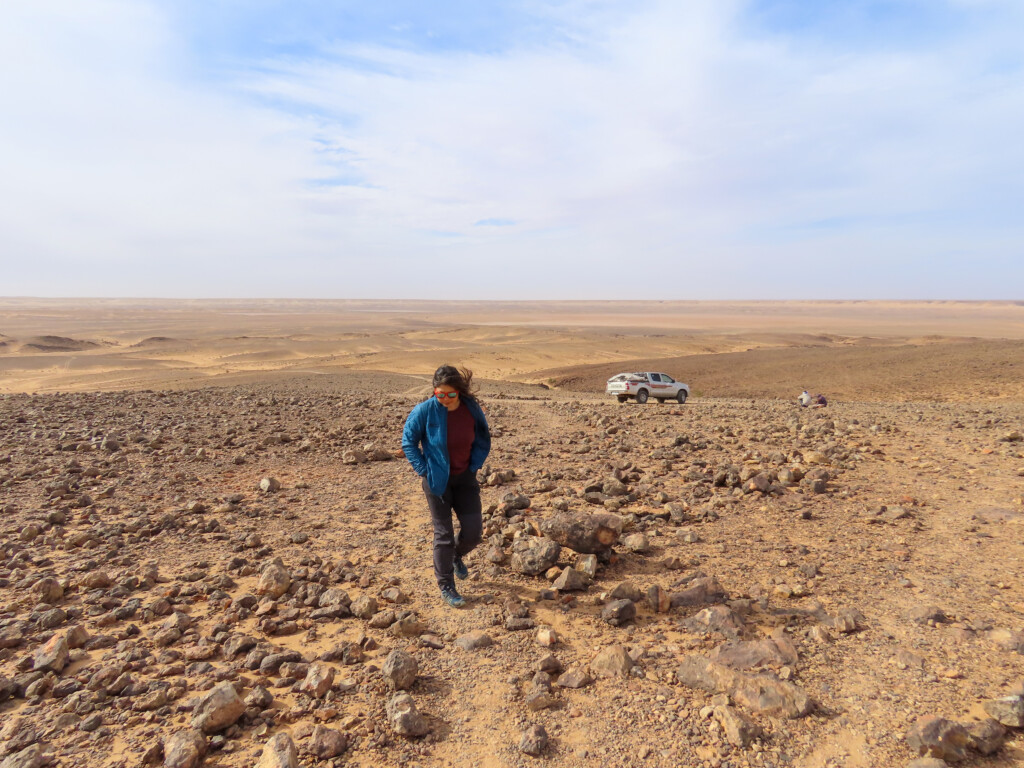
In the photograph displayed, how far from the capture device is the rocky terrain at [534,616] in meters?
3.15

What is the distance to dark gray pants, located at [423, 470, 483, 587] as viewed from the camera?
4.79 m

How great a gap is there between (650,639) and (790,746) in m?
1.22

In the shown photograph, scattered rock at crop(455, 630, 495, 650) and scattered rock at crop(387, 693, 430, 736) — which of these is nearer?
scattered rock at crop(387, 693, 430, 736)

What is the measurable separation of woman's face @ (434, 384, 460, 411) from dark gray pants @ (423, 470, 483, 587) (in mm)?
622

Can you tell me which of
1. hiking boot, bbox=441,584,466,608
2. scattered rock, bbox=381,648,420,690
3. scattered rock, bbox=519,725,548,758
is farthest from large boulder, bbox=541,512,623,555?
scattered rock, bbox=519,725,548,758

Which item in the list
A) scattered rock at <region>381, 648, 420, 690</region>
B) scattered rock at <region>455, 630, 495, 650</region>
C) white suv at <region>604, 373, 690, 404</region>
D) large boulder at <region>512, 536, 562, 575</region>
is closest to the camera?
scattered rock at <region>381, 648, 420, 690</region>

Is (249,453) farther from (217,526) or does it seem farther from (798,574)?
(798,574)

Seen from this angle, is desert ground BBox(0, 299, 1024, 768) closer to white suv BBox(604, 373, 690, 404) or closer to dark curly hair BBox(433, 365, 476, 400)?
dark curly hair BBox(433, 365, 476, 400)

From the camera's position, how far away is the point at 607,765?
9.78 ft

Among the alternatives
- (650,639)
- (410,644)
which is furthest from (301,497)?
(650,639)

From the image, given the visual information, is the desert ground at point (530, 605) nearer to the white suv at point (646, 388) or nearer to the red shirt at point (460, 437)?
the red shirt at point (460, 437)

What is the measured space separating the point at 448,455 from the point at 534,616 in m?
1.47

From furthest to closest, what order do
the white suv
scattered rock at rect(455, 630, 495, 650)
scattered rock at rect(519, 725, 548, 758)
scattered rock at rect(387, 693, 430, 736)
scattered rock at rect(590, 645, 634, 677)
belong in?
the white suv → scattered rock at rect(455, 630, 495, 650) → scattered rock at rect(590, 645, 634, 677) → scattered rock at rect(387, 693, 430, 736) → scattered rock at rect(519, 725, 548, 758)

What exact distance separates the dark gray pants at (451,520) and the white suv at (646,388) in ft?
61.5
